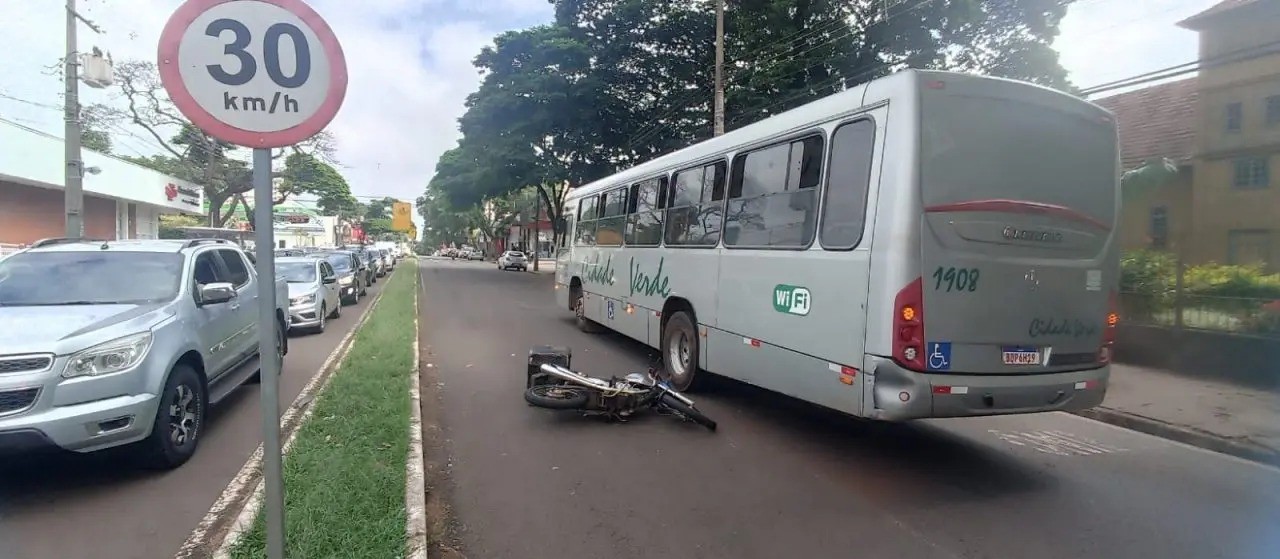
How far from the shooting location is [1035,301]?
5.04m

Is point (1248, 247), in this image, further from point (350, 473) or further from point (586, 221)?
point (350, 473)

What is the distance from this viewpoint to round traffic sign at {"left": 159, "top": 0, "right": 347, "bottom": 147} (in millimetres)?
2607

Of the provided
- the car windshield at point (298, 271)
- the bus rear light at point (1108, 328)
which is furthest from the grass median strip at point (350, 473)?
the car windshield at point (298, 271)

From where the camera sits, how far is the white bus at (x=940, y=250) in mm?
4785

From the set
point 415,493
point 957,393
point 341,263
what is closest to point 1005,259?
point 957,393

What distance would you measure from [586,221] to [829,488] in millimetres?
8542

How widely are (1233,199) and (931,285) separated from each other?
30.9ft

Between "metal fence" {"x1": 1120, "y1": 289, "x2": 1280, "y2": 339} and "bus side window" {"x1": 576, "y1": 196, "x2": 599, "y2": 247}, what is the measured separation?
27.1 feet

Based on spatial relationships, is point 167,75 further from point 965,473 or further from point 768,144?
point 965,473

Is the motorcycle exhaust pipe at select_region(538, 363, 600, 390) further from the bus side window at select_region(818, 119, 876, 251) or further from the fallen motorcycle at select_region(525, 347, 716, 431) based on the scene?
the bus side window at select_region(818, 119, 876, 251)

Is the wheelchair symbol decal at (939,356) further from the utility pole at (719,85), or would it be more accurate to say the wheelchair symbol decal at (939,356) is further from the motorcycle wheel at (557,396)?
the utility pole at (719,85)

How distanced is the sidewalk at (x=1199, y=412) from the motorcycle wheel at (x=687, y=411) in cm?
435

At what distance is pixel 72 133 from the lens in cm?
1313

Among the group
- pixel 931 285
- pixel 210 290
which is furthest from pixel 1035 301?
pixel 210 290
